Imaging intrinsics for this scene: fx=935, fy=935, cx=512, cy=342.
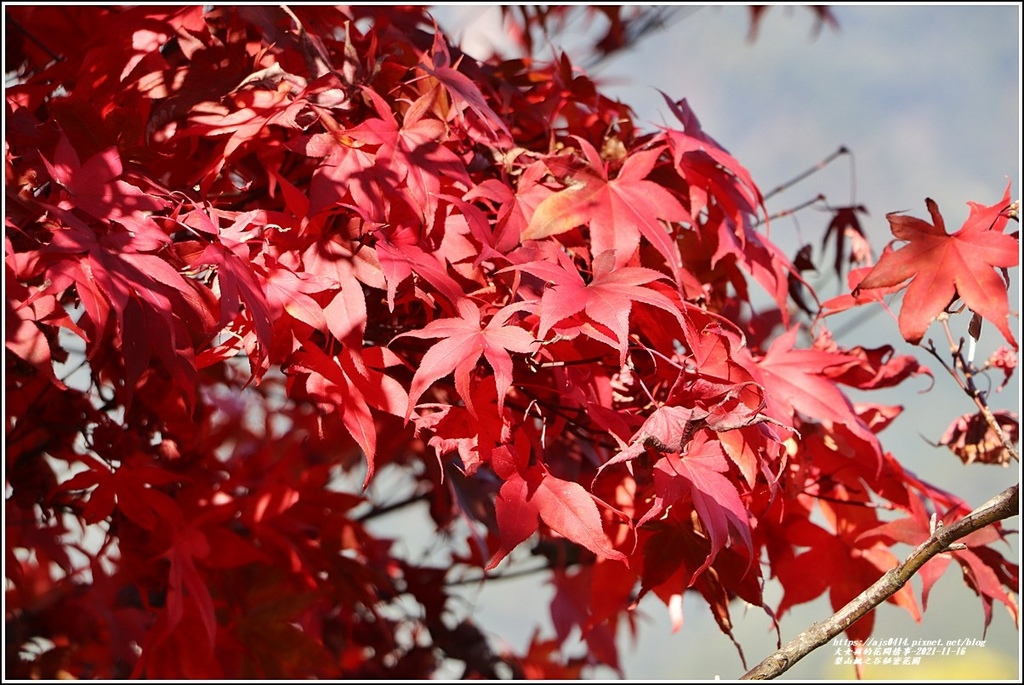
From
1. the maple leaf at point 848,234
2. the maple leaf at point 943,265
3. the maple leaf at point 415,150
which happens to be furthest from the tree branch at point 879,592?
the maple leaf at point 848,234

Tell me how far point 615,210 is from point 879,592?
0.34 metres

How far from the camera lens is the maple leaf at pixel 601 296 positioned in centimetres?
61

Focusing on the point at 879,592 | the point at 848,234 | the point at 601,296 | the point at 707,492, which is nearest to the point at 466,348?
the point at 601,296

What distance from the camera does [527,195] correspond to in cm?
74

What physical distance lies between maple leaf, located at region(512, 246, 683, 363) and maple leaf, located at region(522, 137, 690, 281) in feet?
0.10

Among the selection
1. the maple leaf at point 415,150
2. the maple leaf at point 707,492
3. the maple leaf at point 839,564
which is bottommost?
the maple leaf at point 839,564

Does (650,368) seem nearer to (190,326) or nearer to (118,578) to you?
(190,326)

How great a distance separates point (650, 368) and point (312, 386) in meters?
0.29

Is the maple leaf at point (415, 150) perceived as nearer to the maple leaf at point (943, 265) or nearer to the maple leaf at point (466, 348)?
the maple leaf at point (466, 348)

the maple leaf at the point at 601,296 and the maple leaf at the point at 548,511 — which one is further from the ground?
the maple leaf at the point at 601,296

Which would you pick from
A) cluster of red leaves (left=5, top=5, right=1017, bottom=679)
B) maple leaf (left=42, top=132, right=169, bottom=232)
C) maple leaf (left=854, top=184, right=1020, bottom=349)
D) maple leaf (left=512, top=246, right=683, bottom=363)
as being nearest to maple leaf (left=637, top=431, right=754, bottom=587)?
cluster of red leaves (left=5, top=5, right=1017, bottom=679)

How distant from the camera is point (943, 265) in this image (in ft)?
2.46

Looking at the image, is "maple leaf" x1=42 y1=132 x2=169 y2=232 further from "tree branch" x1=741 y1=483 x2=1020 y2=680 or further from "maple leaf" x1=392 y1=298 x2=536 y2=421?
"tree branch" x1=741 y1=483 x2=1020 y2=680

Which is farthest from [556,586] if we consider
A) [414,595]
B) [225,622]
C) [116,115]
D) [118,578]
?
[116,115]
